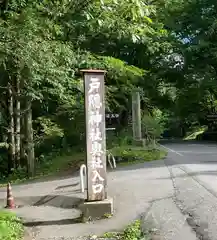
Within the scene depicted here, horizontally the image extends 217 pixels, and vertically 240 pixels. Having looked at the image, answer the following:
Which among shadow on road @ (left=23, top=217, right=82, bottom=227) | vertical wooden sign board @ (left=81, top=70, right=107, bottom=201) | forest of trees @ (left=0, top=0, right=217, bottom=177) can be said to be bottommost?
shadow on road @ (left=23, top=217, right=82, bottom=227)

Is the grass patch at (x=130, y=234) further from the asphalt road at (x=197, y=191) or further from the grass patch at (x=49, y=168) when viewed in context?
the grass patch at (x=49, y=168)

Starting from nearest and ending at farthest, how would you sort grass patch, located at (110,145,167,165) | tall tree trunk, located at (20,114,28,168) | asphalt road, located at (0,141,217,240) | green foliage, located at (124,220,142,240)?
green foliage, located at (124,220,142,240), asphalt road, located at (0,141,217,240), grass patch, located at (110,145,167,165), tall tree trunk, located at (20,114,28,168)

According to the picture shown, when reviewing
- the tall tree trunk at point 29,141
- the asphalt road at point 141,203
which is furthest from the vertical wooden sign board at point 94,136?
the tall tree trunk at point 29,141

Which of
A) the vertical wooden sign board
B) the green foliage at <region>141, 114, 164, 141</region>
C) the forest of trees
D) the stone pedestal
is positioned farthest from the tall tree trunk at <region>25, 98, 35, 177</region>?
the stone pedestal

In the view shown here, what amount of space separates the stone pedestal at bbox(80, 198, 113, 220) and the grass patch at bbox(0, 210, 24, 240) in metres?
1.18

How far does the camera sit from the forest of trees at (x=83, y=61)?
10.1 metres

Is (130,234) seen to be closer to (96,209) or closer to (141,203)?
(96,209)

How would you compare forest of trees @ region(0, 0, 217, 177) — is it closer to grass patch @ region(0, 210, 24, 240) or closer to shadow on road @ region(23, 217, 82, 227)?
shadow on road @ region(23, 217, 82, 227)

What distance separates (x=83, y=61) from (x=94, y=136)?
275 inches

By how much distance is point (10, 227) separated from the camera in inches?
273

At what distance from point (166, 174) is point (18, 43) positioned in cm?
549

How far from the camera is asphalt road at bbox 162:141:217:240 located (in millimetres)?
6613

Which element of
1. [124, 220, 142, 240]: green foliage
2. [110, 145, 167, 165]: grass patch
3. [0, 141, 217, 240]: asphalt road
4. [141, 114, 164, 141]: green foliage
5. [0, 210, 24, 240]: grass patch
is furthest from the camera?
[141, 114, 164, 141]: green foliage

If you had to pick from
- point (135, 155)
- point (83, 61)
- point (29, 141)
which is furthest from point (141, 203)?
point (29, 141)
